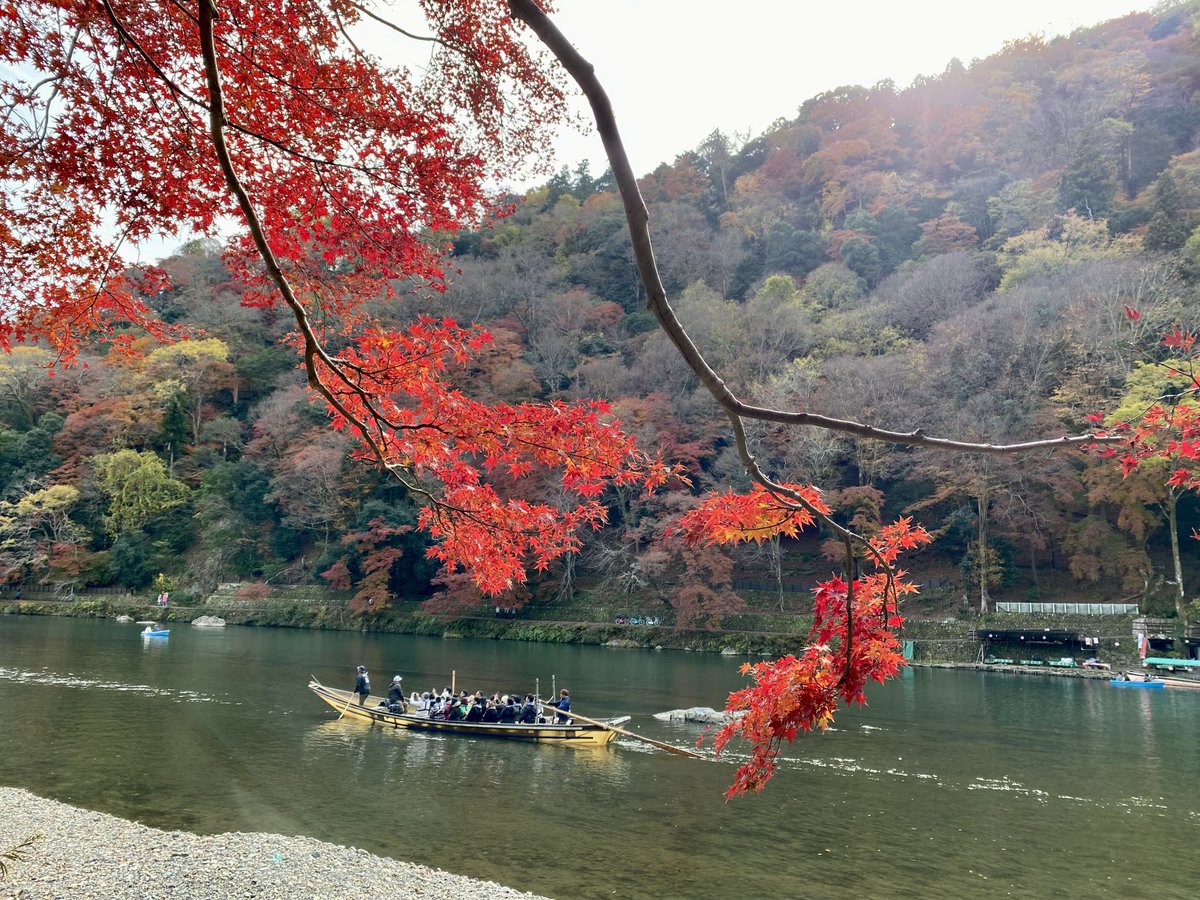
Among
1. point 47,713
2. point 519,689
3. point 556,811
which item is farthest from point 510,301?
point 556,811

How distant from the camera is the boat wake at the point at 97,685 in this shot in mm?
15820

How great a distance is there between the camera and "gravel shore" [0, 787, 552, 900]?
20.8 feet

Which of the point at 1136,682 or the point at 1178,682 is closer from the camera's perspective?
the point at 1178,682

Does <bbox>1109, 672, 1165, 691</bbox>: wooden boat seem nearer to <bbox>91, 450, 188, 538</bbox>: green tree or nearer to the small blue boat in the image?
the small blue boat

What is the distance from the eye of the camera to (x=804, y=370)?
31.3m

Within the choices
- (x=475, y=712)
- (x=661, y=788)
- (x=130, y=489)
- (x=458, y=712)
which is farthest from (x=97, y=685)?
(x=130, y=489)

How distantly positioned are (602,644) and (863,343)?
17961 millimetres

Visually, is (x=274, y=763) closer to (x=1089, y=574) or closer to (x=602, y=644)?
(x=602, y=644)

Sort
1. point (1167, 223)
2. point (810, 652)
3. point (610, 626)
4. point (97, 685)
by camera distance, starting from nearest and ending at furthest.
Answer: point (810, 652) → point (97, 685) → point (610, 626) → point (1167, 223)

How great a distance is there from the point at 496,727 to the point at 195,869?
6.98 m

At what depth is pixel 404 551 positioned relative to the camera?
33625mm

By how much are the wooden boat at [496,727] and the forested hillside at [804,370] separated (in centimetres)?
1497

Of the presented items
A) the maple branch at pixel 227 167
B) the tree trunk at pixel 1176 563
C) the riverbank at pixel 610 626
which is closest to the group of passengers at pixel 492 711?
the riverbank at pixel 610 626

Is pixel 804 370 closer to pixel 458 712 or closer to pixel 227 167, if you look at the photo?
pixel 458 712
